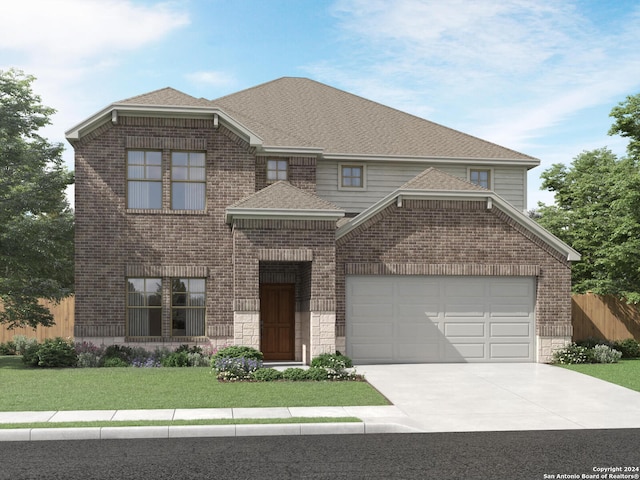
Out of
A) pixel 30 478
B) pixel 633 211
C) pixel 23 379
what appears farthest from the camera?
pixel 633 211

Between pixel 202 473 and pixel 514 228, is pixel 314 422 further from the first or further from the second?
pixel 514 228

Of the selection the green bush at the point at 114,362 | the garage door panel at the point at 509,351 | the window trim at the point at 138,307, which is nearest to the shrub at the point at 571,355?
the garage door panel at the point at 509,351

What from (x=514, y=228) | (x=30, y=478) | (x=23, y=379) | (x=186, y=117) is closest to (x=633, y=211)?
(x=514, y=228)

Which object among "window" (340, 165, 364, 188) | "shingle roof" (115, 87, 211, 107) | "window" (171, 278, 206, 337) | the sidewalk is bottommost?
the sidewalk

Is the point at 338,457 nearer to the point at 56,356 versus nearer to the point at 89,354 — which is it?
the point at 89,354

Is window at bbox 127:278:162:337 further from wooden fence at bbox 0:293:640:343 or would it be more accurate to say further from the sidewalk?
the sidewalk

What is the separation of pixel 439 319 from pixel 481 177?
21.9ft

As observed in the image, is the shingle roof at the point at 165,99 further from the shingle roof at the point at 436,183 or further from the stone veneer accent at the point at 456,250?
the shingle roof at the point at 436,183

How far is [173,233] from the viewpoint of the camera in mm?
21438

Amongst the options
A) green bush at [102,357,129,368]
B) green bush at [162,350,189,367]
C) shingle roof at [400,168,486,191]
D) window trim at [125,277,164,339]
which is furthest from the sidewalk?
shingle roof at [400,168,486,191]

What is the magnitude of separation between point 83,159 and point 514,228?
43.1 feet

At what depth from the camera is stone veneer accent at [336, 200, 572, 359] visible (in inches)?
810

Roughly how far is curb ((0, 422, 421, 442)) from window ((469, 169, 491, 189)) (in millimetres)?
15173

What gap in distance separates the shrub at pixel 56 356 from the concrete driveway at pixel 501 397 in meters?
8.00
